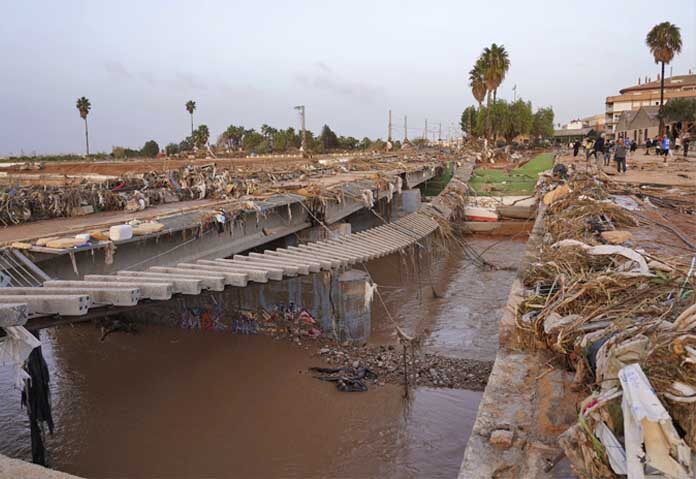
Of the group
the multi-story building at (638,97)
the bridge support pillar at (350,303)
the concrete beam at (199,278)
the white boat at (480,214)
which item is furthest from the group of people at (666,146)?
the multi-story building at (638,97)

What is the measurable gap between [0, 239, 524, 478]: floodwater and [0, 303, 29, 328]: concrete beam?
4.27 m

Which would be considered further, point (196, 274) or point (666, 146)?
point (666, 146)

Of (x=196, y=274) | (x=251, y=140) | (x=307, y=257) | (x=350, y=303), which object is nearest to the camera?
(x=196, y=274)

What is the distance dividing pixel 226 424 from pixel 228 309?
16.4 feet

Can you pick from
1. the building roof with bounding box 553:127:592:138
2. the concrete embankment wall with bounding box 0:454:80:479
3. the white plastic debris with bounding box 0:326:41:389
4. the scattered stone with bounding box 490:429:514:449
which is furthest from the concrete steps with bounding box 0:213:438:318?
the building roof with bounding box 553:127:592:138

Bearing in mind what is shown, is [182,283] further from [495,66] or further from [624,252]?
[495,66]

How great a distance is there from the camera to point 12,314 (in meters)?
5.39

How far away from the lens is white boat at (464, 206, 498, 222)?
30.1 m

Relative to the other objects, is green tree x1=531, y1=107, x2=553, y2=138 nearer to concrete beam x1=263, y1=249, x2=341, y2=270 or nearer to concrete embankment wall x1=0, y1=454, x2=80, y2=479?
concrete beam x1=263, y1=249, x2=341, y2=270

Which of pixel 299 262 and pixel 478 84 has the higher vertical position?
pixel 478 84

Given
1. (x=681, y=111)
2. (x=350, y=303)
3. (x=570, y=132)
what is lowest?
(x=350, y=303)

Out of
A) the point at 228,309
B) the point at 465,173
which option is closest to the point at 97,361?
the point at 228,309

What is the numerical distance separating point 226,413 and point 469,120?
85.9 metres

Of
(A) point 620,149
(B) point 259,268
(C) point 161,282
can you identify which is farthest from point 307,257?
(A) point 620,149
